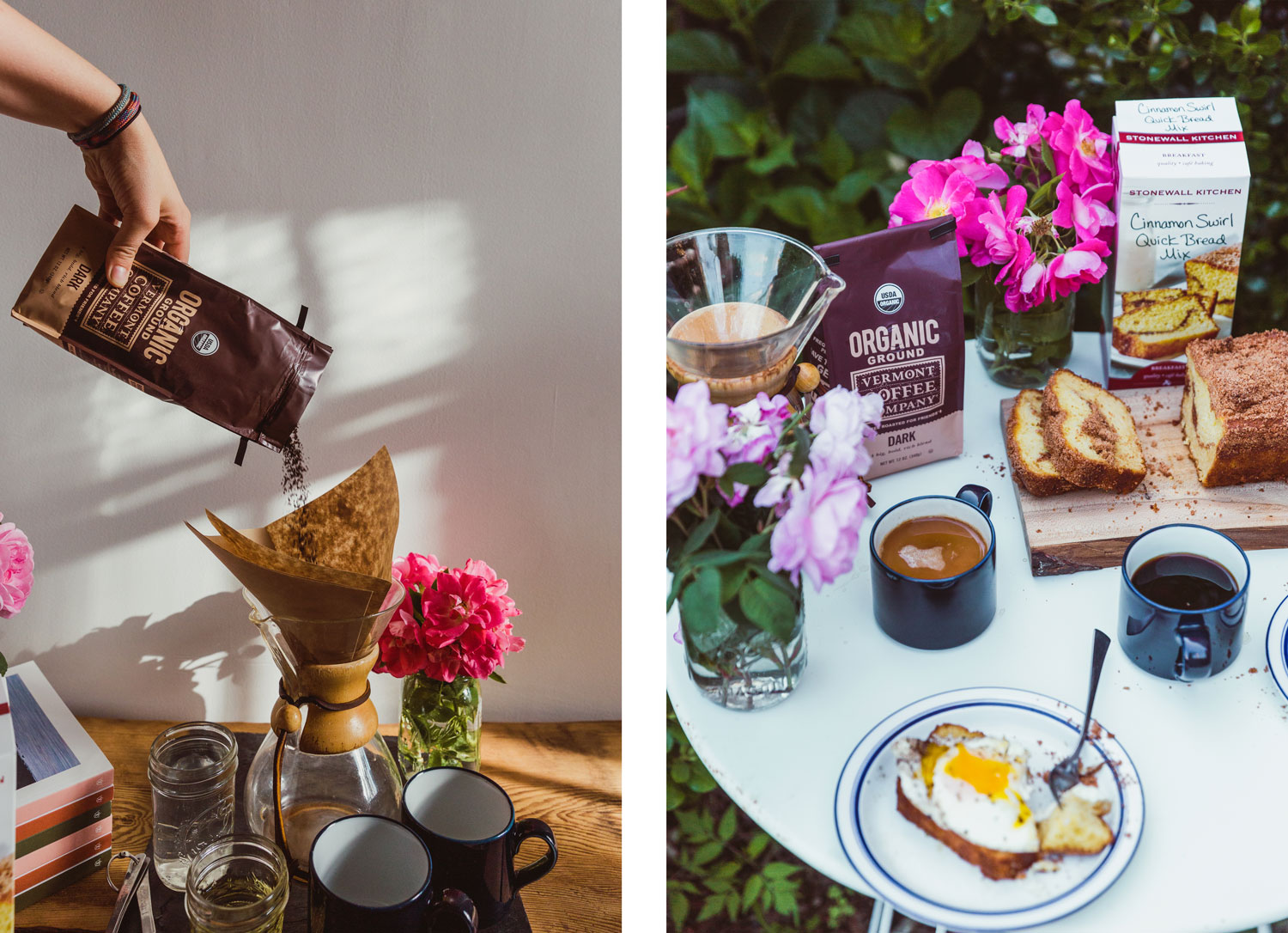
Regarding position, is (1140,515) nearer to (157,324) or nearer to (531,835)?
(531,835)

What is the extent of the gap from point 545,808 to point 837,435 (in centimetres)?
54

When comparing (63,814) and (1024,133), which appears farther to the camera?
(1024,133)

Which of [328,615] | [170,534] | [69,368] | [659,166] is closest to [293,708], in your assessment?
[328,615]

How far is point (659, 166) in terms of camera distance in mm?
932

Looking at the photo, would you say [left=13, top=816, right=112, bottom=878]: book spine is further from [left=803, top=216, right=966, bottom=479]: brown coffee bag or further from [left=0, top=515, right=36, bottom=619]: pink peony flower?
[left=803, top=216, right=966, bottom=479]: brown coffee bag

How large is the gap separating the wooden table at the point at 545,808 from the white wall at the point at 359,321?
39 millimetres

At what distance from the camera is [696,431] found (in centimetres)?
74

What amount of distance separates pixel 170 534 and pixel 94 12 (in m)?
0.50

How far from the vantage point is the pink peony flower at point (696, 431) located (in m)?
0.74

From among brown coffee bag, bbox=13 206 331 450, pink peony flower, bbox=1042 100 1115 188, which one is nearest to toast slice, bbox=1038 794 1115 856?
pink peony flower, bbox=1042 100 1115 188

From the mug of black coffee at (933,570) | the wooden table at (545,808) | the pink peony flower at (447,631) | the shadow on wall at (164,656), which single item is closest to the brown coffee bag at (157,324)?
the pink peony flower at (447,631)

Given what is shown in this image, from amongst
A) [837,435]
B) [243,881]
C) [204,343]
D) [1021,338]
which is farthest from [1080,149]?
[243,881]

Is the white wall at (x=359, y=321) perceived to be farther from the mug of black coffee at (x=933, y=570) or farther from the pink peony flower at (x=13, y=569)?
the mug of black coffee at (x=933, y=570)

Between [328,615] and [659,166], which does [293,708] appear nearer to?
[328,615]
